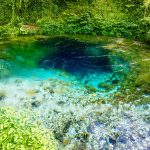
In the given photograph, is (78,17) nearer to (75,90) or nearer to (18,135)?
(75,90)

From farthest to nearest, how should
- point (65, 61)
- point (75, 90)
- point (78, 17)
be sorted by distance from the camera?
point (78, 17) → point (65, 61) → point (75, 90)

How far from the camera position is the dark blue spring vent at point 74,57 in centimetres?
1276

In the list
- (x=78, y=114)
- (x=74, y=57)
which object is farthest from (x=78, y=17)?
(x=78, y=114)

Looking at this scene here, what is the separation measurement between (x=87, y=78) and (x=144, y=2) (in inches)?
253

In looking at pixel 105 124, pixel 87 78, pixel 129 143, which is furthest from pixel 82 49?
pixel 129 143

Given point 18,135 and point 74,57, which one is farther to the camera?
point 74,57

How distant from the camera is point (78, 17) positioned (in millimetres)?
16609

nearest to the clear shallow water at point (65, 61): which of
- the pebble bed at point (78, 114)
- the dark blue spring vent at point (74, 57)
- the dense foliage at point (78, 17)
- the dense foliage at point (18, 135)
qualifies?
the dark blue spring vent at point (74, 57)

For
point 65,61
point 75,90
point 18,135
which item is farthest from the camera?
point 65,61

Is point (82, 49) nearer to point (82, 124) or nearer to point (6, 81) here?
point (6, 81)

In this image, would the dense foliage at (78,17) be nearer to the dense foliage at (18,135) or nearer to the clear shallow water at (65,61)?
the clear shallow water at (65,61)

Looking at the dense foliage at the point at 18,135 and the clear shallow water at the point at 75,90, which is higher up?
the dense foliage at the point at 18,135

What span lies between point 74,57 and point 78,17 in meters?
3.57

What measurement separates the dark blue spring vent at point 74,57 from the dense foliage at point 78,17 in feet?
4.40
